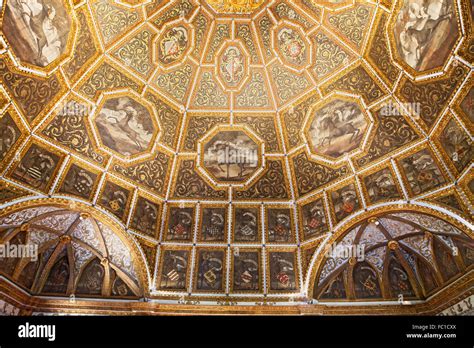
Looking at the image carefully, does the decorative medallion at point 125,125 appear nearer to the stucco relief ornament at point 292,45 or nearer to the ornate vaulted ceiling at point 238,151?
the ornate vaulted ceiling at point 238,151

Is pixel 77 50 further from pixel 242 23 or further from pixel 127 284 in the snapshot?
pixel 127 284

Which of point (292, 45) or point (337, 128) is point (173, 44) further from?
point (337, 128)

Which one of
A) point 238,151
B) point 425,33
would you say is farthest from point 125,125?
point 425,33

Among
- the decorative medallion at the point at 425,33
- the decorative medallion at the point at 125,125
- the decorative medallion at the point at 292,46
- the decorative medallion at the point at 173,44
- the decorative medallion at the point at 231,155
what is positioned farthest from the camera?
the decorative medallion at the point at 231,155

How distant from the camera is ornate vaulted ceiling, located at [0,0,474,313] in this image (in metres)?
14.7

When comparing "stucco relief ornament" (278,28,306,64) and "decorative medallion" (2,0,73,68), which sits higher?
"stucco relief ornament" (278,28,306,64)

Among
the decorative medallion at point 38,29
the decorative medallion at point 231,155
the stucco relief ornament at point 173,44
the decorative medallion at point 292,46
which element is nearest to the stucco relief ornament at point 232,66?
the decorative medallion at point 292,46

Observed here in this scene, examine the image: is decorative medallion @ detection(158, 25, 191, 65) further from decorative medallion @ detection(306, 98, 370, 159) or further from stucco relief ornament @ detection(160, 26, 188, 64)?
decorative medallion @ detection(306, 98, 370, 159)

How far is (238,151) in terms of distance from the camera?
19328 millimetres

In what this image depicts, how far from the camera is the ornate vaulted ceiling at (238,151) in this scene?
14727 millimetres

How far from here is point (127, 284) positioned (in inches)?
680

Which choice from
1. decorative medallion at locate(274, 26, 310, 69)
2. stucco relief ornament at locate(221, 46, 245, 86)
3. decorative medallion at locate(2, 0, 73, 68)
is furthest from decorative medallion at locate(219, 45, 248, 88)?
decorative medallion at locate(2, 0, 73, 68)

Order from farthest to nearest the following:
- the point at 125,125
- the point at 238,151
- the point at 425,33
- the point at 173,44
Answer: the point at 238,151
the point at 173,44
the point at 125,125
the point at 425,33
